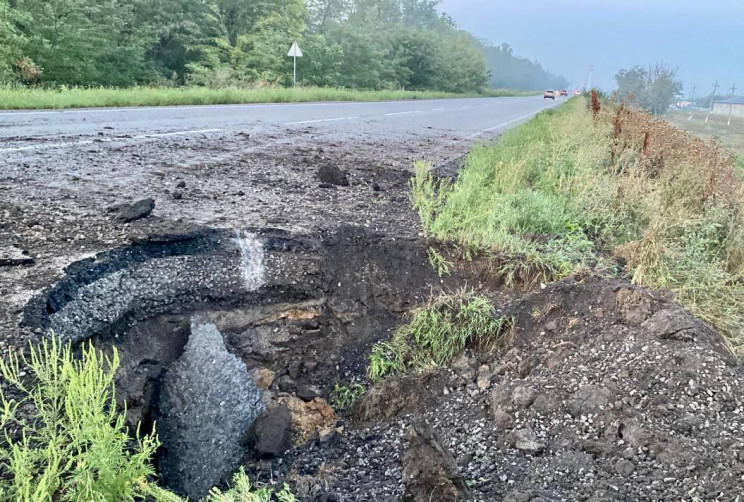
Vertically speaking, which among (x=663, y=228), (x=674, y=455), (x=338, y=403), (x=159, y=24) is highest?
(x=159, y=24)

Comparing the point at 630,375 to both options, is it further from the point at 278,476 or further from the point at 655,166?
the point at 655,166

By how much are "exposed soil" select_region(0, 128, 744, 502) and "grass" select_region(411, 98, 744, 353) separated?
0.40 m

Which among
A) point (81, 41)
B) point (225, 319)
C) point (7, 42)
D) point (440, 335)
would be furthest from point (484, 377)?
point (81, 41)

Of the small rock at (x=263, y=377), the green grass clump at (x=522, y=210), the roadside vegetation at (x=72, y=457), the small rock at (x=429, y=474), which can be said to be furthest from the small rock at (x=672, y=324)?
the small rock at (x=263, y=377)

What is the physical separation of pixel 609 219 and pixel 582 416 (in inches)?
129

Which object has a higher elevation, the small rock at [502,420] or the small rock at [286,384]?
the small rock at [502,420]

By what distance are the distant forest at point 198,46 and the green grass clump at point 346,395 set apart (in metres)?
13.3

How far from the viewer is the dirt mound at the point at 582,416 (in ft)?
6.89

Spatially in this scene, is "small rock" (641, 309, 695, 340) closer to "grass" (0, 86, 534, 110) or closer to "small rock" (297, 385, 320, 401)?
"small rock" (297, 385, 320, 401)

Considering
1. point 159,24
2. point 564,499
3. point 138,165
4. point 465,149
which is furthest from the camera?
point 159,24

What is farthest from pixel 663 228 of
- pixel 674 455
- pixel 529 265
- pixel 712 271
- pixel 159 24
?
pixel 159 24

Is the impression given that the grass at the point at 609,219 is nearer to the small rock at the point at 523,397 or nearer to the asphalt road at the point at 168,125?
the small rock at the point at 523,397

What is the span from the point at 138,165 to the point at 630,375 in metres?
4.87

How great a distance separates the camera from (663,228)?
460 centimetres
